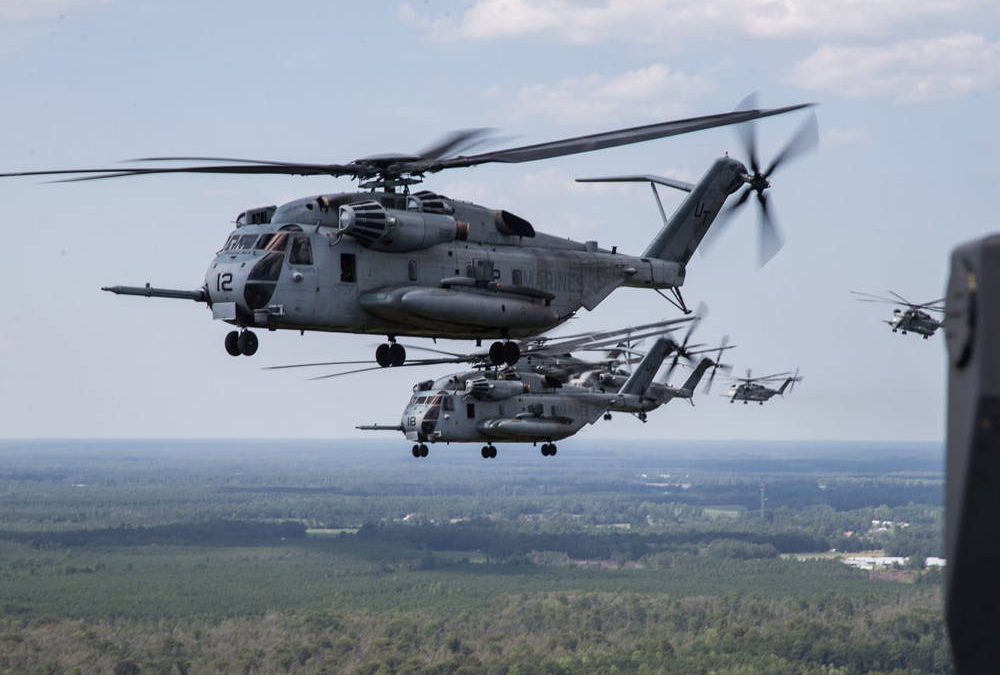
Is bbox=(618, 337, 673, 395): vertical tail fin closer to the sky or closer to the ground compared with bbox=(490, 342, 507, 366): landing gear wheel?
closer to the sky

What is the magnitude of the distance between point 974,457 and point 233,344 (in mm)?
21791

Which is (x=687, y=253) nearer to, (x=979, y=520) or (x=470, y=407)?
(x=470, y=407)

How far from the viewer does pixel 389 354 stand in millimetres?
28859

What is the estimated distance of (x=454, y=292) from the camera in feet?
89.6

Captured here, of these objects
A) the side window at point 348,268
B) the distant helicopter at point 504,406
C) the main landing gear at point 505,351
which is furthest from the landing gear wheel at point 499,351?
the distant helicopter at point 504,406

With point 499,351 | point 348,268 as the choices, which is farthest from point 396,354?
point 348,268

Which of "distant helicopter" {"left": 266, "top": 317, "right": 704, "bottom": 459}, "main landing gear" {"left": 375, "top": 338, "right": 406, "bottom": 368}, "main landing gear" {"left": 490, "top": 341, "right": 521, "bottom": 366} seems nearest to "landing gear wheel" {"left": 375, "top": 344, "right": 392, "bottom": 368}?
"main landing gear" {"left": 375, "top": 338, "right": 406, "bottom": 368}

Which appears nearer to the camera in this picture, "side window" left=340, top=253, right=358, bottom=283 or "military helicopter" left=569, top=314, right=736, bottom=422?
"side window" left=340, top=253, right=358, bottom=283

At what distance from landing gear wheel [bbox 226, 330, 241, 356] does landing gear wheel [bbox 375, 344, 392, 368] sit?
3753mm

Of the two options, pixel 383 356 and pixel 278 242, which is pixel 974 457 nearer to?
pixel 278 242

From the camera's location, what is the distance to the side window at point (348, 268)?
2609 centimetres

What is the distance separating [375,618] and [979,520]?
19180 cm

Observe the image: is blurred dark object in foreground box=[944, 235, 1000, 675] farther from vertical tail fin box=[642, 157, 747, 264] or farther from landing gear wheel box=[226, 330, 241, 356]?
vertical tail fin box=[642, 157, 747, 264]

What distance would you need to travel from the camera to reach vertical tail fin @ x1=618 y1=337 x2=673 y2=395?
5820cm
